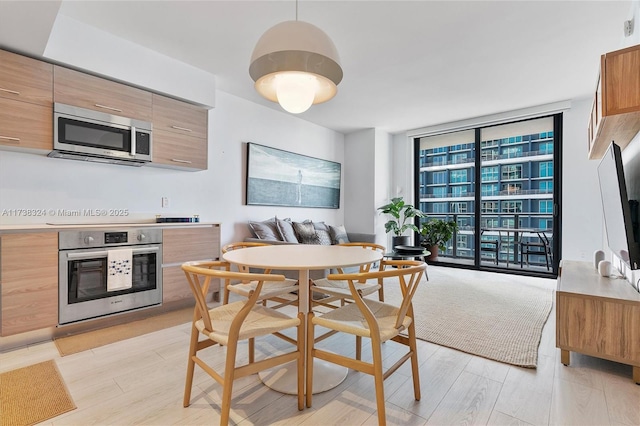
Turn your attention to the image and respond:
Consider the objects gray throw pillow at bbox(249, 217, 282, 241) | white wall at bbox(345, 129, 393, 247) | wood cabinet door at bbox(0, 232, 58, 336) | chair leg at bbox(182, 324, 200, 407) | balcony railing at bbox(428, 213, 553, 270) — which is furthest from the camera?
white wall at bbox(345, 129, 393, 247)

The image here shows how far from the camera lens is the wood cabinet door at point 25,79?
2.29 meters

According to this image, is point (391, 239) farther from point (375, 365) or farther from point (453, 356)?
point (375, 365)

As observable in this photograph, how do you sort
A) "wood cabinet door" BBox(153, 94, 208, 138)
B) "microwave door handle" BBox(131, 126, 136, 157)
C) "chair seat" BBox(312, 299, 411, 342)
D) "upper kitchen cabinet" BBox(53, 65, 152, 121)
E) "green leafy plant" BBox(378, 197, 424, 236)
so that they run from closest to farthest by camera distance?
"chair seat" BBox(312, 299, 411, 342) < "upper kitchen cabinet" BBox(53, 65, 152, 121) < "microwave door handle" BBox(131, 126, 136, 157) < "wood cabinet door" BBox(153, 94, 208, 138) < "green leafy plant" BBox(378, 197, 424, 236)

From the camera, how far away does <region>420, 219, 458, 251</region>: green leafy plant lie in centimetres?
548

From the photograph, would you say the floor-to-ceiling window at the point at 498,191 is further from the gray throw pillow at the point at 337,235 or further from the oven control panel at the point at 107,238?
the oven control panel at the point at 107,238

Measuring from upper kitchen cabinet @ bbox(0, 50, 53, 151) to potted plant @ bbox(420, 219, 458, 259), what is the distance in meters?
5.14

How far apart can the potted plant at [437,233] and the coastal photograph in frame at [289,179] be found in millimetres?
1715

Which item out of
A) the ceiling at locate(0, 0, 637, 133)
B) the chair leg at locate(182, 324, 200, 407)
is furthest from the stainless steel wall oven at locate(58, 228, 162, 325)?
the ceiling at locate(0, 0, 637, 133)

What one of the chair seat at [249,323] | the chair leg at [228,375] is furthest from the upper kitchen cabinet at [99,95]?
the chair leg at [228,375]

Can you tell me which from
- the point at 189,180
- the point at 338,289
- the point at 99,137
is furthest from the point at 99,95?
the point at 338,289

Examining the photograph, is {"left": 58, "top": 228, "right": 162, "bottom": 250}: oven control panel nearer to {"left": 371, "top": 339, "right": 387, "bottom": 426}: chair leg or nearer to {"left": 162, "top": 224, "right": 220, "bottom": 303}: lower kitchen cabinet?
{"left": 162, "top": 224, "right": 220, "bottom": 303}: lower kitchen cabinet

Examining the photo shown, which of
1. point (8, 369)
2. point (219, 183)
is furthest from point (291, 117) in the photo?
point (8, 369)

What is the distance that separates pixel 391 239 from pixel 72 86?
210 inches

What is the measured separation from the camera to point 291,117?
5.06 m
